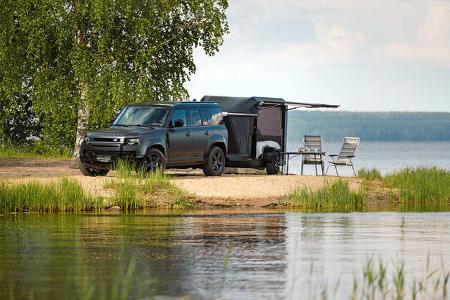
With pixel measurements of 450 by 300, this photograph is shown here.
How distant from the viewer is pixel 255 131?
34375 mm

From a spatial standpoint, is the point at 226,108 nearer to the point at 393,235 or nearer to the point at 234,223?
the point at 234,223

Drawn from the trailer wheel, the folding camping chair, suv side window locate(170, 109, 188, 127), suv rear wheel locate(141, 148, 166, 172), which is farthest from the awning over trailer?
suv rear wheel locate(141, 148, 166, 172)

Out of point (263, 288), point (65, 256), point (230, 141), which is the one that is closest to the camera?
point (263, 288)

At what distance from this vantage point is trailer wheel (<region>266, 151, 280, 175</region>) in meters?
34.4

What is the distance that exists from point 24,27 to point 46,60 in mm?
1571

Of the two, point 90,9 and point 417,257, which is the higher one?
point 90,9

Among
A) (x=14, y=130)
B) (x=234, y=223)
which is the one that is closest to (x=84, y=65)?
(x=14, y=130)

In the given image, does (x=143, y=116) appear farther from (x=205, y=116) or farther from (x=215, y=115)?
(x=215, y=115)

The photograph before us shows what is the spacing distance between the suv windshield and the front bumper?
1223mm

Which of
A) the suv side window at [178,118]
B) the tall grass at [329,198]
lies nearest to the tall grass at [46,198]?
the tall grass at [329,198]

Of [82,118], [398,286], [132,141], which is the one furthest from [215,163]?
[398,286]

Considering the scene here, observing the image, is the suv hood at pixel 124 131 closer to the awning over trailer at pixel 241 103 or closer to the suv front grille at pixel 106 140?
the suv front grille at pixel 106 140

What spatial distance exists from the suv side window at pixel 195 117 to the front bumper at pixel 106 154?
7.93 feet

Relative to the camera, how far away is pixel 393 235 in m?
18.2
